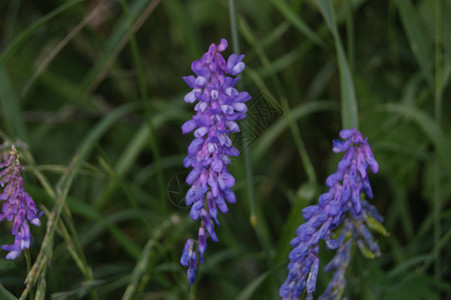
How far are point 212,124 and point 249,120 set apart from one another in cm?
50

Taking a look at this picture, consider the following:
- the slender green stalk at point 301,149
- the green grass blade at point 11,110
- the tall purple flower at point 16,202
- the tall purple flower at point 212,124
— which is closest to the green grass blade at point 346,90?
the slender green stalk at point 301,149

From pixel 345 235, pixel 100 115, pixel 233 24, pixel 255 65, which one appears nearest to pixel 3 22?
pixel 100 115

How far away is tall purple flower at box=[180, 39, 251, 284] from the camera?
939mm

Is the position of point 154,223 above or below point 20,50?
below

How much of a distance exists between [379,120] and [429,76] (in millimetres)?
664

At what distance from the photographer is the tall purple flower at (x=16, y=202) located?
100 centimetres

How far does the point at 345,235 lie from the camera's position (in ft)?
4.19

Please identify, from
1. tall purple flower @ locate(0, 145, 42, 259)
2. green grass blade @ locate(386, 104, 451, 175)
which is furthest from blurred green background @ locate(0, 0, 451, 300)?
tall purple flower @ locate(0, 145, 42, 259)

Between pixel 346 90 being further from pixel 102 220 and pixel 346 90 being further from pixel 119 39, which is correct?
pixel 102 220

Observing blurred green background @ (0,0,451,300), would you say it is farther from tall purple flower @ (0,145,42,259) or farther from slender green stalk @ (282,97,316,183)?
tall purple flower @ (0,145,42,259)

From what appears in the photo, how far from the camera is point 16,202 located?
1.02m

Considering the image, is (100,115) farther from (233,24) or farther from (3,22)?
(233,24)

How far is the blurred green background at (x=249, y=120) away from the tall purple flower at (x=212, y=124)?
19.8 inches

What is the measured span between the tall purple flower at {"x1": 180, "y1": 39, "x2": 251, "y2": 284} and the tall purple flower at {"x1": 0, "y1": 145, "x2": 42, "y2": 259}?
316 mm
